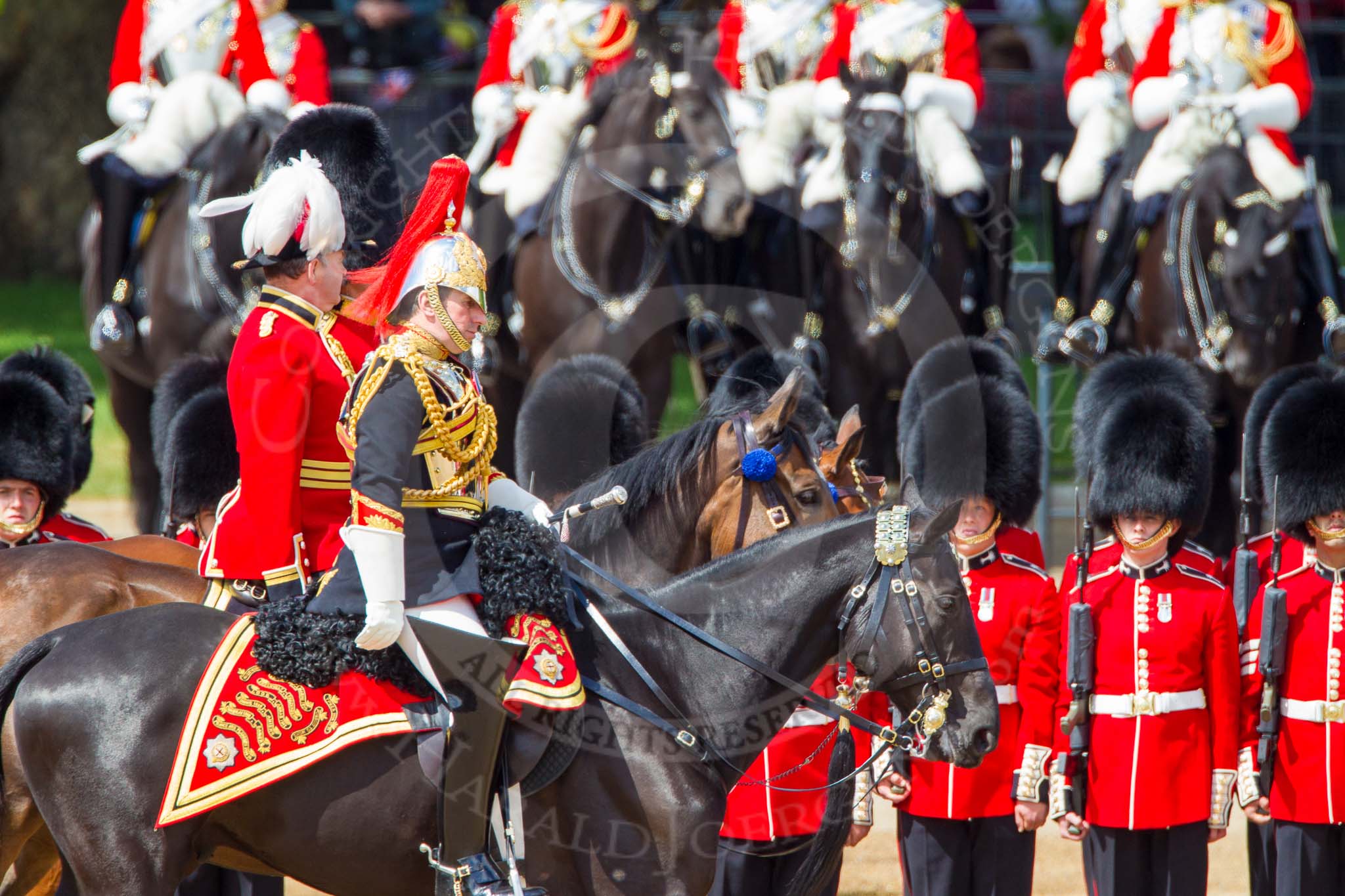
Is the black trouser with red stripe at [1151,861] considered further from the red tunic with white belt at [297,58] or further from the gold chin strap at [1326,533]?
the red tunic with white belt at [297,58]

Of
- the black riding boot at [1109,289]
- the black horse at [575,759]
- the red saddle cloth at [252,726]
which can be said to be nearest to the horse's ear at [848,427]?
the black horse at [575,759]

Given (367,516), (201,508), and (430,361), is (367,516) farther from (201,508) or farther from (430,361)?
(201,508)

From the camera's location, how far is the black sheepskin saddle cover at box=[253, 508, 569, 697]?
3.76 m

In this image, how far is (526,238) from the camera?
8289 mm

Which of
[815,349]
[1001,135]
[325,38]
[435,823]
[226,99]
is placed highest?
[325,38]

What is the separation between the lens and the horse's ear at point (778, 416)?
15.6ft

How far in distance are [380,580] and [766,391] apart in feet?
6.91

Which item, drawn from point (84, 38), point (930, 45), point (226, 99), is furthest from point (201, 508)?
point (84, 38)

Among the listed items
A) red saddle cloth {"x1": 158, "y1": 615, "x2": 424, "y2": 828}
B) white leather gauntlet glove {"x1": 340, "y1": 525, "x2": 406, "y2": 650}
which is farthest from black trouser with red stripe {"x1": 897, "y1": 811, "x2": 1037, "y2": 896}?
white leather gauntlet glove {"x1": 340, "y1": 525, "x2": 406, "y2": 650}

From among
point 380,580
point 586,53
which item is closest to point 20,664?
point 380,580

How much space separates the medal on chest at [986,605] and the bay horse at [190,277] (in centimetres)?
380

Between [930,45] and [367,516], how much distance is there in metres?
5.48

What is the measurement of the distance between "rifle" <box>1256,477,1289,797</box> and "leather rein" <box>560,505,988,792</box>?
3.77ft

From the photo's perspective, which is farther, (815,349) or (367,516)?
(815,349)
